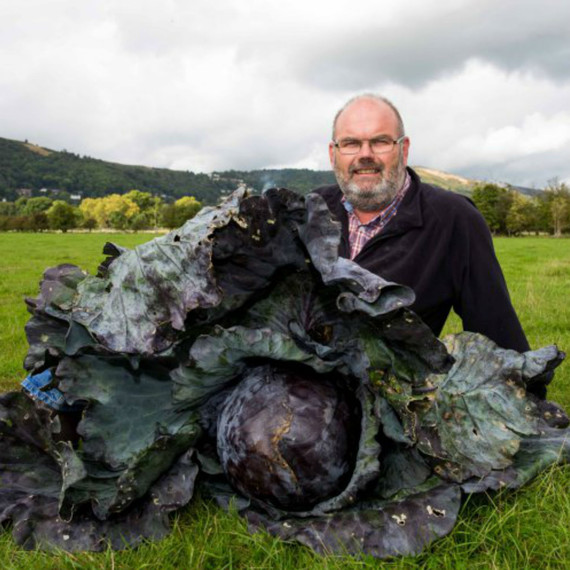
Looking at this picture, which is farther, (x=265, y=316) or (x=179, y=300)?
(x=265, y=316)

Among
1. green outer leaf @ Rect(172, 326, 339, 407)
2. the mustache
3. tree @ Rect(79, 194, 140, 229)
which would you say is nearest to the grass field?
green outer leaf @ Rect(172, 326, 339, 407)

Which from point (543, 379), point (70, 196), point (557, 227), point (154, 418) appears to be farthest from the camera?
point (70, 196)

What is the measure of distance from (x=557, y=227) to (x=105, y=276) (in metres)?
81.4

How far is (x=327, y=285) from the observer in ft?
9.26

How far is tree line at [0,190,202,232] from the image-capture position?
90.0 meters

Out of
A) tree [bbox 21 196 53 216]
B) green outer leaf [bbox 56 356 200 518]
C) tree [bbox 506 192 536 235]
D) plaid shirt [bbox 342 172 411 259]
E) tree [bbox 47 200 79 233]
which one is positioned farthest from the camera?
tree [bbox 21 196 53 216]

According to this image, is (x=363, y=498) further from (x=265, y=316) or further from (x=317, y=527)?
(x=265, y=316)

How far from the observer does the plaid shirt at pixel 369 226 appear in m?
4.70

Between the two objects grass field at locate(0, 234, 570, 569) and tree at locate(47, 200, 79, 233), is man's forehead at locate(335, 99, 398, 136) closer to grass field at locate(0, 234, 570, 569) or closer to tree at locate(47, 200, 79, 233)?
grass field at locate(0, 234, 570, 569)

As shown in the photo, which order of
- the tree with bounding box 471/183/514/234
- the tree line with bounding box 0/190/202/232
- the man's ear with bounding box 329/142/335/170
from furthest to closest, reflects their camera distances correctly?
the tree line with bounding box 0/190/202/232 → the tree with bounding box 471/183/514/234 → the man's ear with bounding box 329/142/335/170

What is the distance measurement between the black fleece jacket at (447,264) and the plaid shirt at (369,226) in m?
0.14

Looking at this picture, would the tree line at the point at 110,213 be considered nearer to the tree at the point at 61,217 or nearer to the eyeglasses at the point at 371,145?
the tree at the point at 61,217

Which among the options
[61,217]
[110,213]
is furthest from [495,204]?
[110,213]

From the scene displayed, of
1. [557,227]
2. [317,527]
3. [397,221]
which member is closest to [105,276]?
[317,527]
